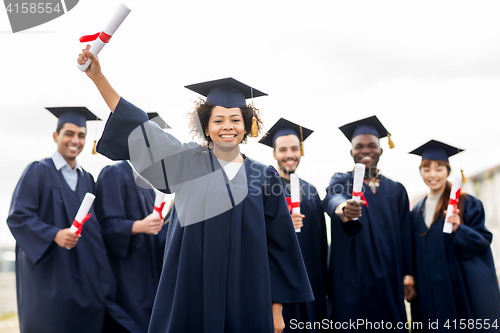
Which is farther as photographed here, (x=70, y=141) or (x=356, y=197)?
(x=70, y=141)

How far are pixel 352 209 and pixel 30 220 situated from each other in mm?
2648

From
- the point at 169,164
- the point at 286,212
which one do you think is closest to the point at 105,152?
the point at 169,164

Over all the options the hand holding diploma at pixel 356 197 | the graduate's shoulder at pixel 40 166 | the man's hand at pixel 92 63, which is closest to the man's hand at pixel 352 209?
the hand holding diploma at pixel 356 197

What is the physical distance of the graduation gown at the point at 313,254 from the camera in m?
3.94

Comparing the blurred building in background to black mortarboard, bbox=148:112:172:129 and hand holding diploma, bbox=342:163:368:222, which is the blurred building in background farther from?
black mortarboard, bbox=148:112:172:129

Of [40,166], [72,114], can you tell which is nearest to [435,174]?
[72,114]

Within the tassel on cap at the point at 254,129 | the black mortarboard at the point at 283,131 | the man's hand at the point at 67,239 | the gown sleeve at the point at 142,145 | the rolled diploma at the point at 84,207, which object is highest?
the black mortarboard at the point at 283,131

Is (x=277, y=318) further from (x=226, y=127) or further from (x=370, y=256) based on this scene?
(x=370, y=256)

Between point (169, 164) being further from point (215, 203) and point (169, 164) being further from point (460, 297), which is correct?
point (460, 297)

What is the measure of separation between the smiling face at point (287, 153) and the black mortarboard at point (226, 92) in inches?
72.6

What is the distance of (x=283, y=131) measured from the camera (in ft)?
15.1

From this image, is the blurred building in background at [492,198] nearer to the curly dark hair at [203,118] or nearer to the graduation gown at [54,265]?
the curly dark hair at [203,118]

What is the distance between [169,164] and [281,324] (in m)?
1.02

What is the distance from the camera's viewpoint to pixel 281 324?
2248 mm
